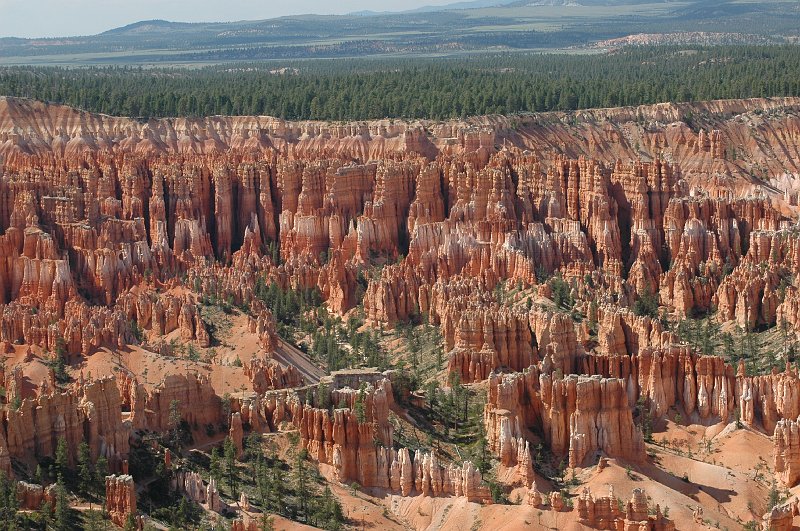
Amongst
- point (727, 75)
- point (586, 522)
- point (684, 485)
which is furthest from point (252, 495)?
point (727, 75)

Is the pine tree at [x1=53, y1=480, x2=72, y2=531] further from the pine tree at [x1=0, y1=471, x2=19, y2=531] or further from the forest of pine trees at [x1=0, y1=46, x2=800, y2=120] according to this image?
the forest of pine trees at [x1=0, y1=46, x2=800, y2=120]

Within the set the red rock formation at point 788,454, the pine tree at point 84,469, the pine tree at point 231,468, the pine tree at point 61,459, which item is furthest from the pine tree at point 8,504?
the red rock formation at point 788,454

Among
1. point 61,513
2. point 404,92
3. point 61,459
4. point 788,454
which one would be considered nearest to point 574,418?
point 788,454

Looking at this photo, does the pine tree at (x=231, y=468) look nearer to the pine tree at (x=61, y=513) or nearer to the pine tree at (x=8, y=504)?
the pine tree at (x=61, y=513)

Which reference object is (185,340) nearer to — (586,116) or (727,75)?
(586,116)

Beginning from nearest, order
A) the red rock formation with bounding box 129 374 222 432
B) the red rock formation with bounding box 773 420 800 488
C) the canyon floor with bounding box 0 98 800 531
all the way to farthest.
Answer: the canyon floor with bounding box 0 98 800 531 < the red rock formation with bounding box 129 374 222 432 < the red rock formation with bounding box 773 420 800 488

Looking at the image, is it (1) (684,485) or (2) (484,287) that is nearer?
(1) (684,485)

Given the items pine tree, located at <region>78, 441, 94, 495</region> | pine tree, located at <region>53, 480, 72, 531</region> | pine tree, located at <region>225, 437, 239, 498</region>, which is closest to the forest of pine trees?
pine tree, located at <region>225, 437, 239, 498</region>

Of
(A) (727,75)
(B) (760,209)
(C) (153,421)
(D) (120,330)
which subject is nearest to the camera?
(C) (153,421)

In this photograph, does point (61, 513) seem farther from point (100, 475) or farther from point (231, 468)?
point (231, 468)
